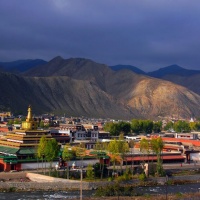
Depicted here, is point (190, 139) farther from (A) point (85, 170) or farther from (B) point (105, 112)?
(B) point (105, 112)

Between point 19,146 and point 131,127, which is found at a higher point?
point 131,127

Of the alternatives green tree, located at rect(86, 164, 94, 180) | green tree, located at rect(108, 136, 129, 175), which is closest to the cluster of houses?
green tree, located at rect(108, 136, 129, 175)

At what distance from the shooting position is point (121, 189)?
150 ft

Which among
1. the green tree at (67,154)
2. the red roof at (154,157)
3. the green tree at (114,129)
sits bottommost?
the red roof at (154,157)

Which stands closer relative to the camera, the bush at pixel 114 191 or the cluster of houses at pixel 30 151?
the bush at pixel 114 191

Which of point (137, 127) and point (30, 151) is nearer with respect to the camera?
point (30, 151)

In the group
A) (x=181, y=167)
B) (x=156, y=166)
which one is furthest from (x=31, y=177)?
(x=181, y=167)

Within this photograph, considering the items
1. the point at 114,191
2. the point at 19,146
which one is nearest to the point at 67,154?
the point at 19,146

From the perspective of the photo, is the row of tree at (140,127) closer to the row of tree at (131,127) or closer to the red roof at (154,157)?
the row of tree at (131,127)

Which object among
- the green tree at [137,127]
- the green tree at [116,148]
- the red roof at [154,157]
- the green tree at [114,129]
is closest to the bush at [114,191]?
the green tree at [116,148]

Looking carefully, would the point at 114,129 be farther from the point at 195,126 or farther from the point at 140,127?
the point at 195,126

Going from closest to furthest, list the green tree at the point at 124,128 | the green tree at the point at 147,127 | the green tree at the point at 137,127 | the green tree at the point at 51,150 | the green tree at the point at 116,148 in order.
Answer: the green tree at the point at 51,150
the green tree at the point at 116,148
the green tree at the point at 124,128
the green tree at the point at 137,127
the green tree at the point at 147,127

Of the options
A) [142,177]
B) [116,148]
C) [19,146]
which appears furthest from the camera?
[19,146]

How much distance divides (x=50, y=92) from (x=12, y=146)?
13753cm
